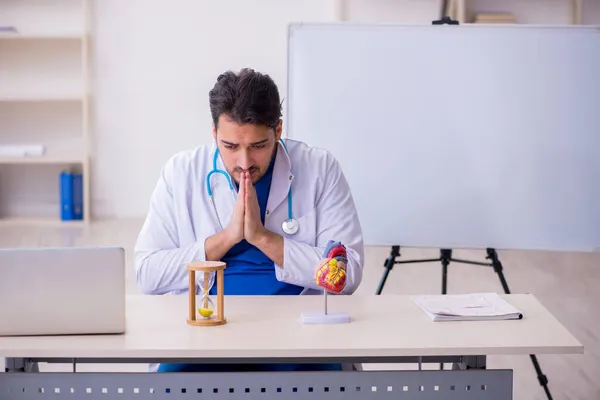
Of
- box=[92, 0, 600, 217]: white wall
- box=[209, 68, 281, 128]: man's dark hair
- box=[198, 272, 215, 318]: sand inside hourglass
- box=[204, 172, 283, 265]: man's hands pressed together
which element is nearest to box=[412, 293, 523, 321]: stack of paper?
box=[204, 172, 283, 265]: man's hands pressed together

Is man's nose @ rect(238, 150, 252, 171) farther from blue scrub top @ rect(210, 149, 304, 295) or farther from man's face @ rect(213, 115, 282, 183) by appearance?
blue scrub top @ rect(210, 149, 304, 295)

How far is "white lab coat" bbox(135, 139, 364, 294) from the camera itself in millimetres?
2299

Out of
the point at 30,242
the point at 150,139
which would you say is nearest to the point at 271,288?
the point at 30,242

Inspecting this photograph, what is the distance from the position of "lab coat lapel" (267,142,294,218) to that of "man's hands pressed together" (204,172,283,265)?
0.10 metres

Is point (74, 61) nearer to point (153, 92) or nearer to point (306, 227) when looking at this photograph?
point (153, 92)

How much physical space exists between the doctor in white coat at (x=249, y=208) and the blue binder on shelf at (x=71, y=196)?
15.0 feet

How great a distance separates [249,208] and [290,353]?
0.64 metres

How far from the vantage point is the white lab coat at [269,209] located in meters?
2.30

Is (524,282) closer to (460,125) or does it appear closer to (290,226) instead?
(460,125)

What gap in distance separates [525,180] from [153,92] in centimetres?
425

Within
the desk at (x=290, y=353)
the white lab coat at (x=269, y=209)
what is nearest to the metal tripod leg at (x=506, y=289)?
the white lab coat at (x=269, y=209)

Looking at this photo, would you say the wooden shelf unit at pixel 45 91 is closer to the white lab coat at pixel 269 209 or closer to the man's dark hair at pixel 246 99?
the white lab coat at pixel 269 209

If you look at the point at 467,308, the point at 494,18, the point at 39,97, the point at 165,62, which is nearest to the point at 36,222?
the point at 39,97

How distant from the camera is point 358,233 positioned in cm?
236
